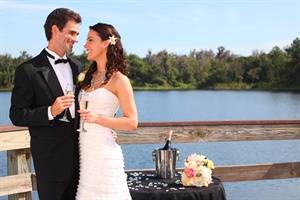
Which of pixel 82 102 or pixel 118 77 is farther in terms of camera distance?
pixel 118 77

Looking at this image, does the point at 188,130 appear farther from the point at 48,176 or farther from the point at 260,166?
the point at 48,176

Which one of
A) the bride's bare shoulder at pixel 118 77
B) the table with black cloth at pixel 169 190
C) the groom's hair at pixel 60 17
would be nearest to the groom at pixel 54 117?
the groom's hair at pixel 60 17

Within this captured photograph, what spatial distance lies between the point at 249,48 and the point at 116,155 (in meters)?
66.5

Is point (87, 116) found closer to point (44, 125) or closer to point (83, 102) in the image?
point (83, 102)

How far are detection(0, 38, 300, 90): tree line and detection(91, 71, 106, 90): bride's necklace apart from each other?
182 ft

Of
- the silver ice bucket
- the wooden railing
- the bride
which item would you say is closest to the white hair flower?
the bride

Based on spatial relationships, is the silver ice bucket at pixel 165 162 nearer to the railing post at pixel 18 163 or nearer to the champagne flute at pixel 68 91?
the champagne flute at pixel 68 91

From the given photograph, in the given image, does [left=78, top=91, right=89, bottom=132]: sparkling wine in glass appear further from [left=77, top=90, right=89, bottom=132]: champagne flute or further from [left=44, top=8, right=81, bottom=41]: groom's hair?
[left=44, top=8, right=81, bottom=41]: groom's hair

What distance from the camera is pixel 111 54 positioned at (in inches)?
125

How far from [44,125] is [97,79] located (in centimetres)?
37

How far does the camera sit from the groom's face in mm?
3131

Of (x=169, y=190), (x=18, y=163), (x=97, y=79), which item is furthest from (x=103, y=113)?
(x=18, y=163)

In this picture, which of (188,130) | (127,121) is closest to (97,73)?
(127,121)

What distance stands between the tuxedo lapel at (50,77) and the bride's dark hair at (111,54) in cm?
13
